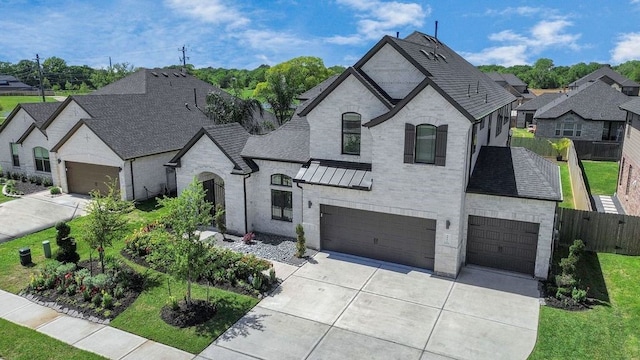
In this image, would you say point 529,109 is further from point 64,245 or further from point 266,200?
point 64,245

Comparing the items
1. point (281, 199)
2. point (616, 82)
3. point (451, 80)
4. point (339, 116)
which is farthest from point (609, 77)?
point (281, 199)

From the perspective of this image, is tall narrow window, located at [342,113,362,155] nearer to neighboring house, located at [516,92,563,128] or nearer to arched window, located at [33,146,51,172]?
arched window, located at [33,146,51,172]

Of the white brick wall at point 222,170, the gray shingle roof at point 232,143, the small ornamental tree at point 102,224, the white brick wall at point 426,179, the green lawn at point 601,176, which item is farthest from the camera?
the green lawn at point 601,176

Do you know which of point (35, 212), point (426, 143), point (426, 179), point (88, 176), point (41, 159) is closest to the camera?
point (426, 143)

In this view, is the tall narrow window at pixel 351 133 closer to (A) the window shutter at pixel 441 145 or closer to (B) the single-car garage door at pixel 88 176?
(A) the window shutter at pixel 441 145

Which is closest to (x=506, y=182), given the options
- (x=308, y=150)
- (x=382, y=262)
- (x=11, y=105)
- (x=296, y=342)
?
(x=382, y=262)

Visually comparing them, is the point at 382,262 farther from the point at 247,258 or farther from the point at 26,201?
the point at 26,201

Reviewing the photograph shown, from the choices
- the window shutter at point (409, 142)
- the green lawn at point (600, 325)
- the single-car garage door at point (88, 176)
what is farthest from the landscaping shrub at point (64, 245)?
the green lawn at point (600, 325)
